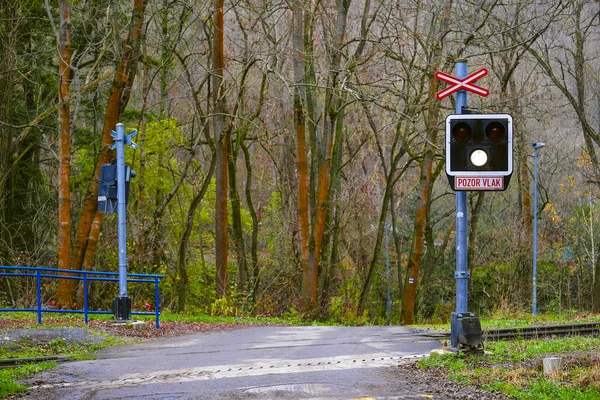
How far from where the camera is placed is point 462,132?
1100 cm

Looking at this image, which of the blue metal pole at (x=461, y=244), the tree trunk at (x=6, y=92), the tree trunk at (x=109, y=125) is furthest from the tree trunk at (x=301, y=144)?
the blue metal pole at (x=461, y=244)

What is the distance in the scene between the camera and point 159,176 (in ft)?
126

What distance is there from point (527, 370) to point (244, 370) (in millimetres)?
3747

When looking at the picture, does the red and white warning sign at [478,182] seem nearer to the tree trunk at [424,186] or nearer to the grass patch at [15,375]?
the grass patch at [15,375]

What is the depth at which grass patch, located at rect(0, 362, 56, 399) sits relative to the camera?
1003cm

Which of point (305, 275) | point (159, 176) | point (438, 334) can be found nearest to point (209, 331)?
point (438, 334)

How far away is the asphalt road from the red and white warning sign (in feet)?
8.46

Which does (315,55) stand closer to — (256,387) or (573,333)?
(573,333)

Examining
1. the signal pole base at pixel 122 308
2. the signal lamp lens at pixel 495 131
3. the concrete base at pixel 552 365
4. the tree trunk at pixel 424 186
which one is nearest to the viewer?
the concrete base at pixel 552 365

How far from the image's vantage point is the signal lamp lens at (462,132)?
11000 mm

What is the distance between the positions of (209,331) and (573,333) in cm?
820

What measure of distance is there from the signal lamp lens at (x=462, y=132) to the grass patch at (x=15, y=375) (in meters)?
6.11

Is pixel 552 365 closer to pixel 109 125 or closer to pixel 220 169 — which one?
pixel 109 125

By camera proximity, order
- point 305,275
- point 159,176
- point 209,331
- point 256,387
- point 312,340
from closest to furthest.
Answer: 1. point 256,387
2. point 312,340
3. point 209,331
4. point 305,275
5. point 159,176
